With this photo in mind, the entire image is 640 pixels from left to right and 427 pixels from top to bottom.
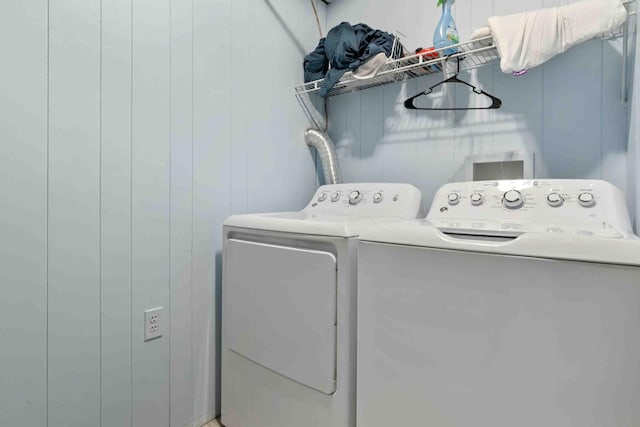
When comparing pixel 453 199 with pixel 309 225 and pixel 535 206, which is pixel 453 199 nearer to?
pixel 535 206

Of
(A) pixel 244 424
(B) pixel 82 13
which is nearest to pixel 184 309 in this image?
(A) pixel 244 424

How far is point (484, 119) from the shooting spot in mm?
1569

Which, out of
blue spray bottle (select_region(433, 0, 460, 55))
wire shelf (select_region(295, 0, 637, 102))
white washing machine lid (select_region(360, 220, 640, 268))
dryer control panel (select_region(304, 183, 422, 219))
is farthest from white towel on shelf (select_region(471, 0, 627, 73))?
white washing machine lid (select_region(360, 220, 640, 268))

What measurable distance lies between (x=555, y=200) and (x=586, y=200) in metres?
0.08

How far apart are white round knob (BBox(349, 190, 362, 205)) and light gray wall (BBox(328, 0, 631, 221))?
0.34 meters

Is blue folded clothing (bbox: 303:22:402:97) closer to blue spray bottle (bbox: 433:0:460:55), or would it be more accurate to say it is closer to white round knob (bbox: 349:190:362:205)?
blue spray bottle (bbox: 433:0:460:55)

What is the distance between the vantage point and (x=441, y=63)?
1.49 m

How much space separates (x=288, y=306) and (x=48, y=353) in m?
0.78

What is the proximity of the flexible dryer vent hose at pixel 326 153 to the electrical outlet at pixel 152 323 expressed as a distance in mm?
1041

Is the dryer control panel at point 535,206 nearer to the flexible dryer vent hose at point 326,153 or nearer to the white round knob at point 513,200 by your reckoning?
the white round knob at point 513,200

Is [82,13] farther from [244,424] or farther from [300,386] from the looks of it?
[244,424]

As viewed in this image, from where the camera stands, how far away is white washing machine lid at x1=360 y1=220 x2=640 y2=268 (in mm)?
670

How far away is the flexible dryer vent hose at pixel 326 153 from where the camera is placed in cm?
190

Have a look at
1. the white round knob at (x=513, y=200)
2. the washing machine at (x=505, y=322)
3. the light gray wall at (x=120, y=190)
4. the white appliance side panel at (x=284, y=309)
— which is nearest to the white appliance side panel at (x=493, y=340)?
the washing machine at (x=505, y=322)
